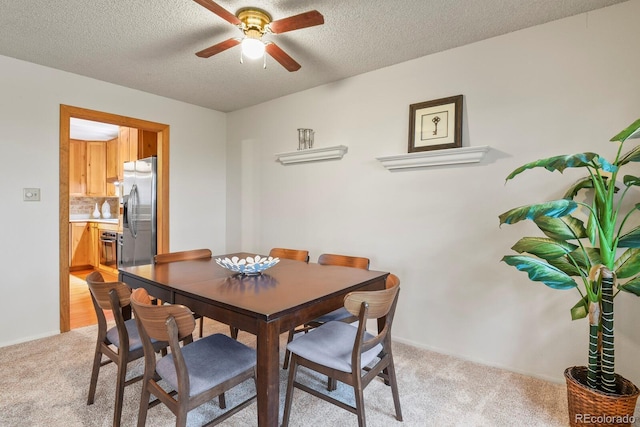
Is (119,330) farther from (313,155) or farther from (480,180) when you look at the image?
(480,180)

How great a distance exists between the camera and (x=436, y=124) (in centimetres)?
264

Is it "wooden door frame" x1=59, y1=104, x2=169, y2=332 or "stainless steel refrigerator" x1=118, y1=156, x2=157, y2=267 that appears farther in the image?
"stainless steel refrigerator" x1=118, y1=156, x2=157, y2=267

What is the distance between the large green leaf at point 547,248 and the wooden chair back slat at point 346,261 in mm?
1002

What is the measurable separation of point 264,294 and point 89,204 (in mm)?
6328

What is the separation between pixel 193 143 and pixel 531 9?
3543 mm

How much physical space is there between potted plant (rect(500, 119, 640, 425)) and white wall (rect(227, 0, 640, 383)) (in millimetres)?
431

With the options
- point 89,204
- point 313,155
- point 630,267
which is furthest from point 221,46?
point 89,204

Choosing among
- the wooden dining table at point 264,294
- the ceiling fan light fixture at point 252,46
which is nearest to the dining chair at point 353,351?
the wooden dining table at point 264,294

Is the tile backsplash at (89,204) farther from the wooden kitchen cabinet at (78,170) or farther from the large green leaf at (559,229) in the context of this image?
the large green leaf at (559,229)

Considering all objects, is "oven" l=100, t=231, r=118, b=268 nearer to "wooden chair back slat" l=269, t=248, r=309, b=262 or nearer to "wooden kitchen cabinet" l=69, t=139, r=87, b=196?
"wooden kitchen cabinet" l=69, t=139, r=87, b=196

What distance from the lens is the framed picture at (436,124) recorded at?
2.55m

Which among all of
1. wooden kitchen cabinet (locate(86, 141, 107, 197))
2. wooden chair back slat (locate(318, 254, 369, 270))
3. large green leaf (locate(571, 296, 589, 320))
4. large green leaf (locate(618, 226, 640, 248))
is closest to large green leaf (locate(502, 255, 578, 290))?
large green leaf (locate(571, 296, 589, 320))

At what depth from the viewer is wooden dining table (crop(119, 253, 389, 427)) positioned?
133 centimetres

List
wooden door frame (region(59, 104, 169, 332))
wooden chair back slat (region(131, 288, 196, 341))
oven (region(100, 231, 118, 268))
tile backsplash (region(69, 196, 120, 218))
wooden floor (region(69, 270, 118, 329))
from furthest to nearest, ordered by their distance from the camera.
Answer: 1. tile backsplash (region(69, 196, 120, 218))
2. oven (region(100, 231, 118, 268))
3. wooden floor (region(69, 270, 118, 329))
4. wooden door frame (region(59, 104, 169, 332))
5. wooden chair back slat (region(131, 288, 196, 341))
